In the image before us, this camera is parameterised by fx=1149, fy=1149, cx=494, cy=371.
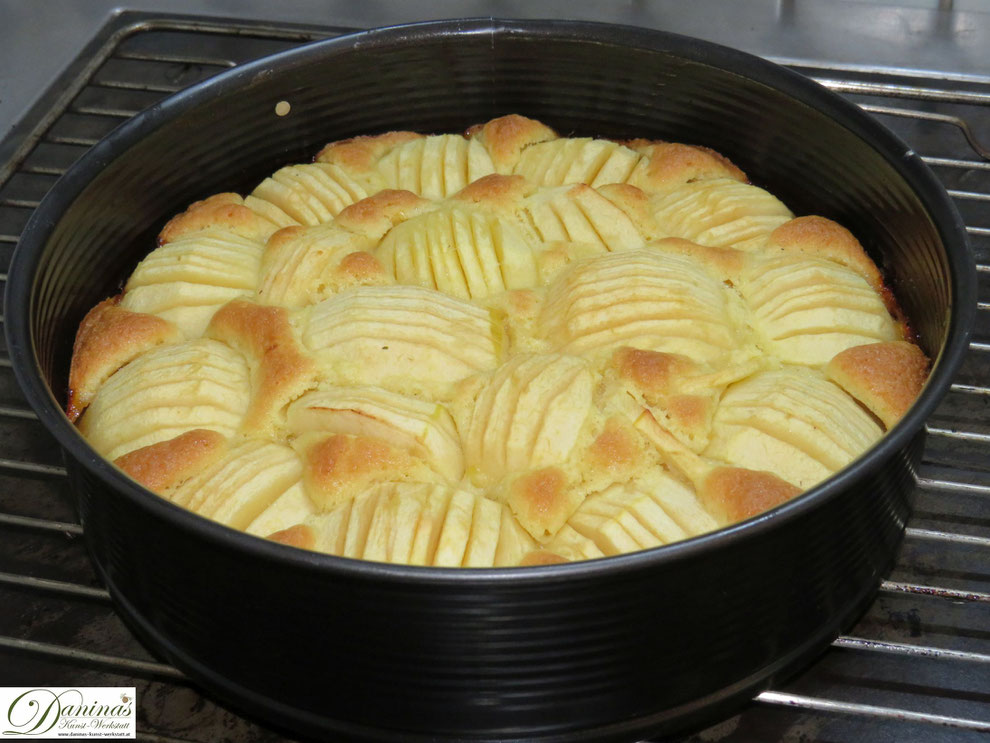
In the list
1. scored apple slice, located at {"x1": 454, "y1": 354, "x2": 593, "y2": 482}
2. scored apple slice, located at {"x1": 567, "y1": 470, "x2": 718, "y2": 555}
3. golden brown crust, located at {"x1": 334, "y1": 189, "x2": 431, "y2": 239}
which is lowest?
scored apple slice, located at {"x1": 567, "y1": 470, "x2": 718, "y2": 555}

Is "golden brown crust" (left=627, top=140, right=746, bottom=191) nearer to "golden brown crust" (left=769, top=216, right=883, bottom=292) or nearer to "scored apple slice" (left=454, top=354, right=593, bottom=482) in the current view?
"golden brown crust" (left=769, top=216, right=883, bottom=292)

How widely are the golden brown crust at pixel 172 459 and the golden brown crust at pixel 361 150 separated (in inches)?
36.9

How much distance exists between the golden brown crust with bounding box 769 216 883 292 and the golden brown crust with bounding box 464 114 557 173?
2.17 feet

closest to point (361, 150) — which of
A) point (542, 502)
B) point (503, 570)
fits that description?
point (542, 502)

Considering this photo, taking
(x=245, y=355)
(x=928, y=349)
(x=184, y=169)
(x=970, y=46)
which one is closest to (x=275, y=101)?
(x=184, y=169)

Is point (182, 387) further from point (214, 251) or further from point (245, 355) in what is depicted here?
point (214, 251)

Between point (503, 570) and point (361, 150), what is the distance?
154 centimetres

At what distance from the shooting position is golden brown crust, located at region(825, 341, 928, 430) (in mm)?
2156

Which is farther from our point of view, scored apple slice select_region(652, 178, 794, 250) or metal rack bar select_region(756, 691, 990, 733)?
scored apple slice select_region(652, 178, 794, 250)

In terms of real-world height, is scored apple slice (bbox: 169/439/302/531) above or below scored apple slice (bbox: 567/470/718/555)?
above

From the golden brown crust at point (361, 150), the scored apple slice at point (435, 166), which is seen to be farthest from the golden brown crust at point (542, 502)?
the golden brown crust at point (361, 150)

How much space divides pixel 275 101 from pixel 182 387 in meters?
0.92

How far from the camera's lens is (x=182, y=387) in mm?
2172

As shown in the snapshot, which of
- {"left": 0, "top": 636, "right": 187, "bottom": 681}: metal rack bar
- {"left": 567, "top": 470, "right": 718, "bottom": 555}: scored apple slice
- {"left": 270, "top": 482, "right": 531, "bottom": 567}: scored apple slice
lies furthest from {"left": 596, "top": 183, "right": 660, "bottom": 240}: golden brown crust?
{"left": 0, "top": 636, "right": 187, "bottom": 681}: metal rack bar
